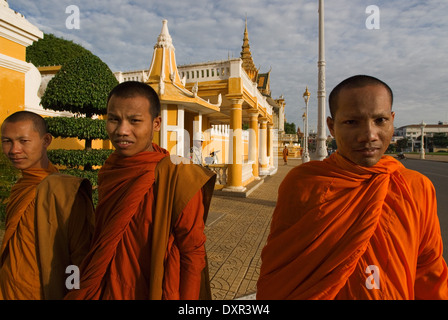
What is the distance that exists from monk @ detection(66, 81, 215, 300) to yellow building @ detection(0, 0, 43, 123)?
16.3 feet

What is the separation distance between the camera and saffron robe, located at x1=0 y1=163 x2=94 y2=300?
58.7 inches

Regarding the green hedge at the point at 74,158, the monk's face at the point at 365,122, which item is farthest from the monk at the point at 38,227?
the green hedge at the point at 74,158

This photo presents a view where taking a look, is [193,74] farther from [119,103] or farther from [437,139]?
[437,139]

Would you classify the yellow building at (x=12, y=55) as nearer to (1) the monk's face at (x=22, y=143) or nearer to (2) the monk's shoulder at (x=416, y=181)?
(1) the monk's face at (x=22, y=143)

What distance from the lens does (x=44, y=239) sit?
4.91 feet

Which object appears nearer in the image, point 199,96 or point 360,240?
point 360,240

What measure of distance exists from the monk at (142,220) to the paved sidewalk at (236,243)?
2.07 metres

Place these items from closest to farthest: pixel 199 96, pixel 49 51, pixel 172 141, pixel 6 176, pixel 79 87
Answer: pixel 6 176 < pixel 79 87 < pixel 172 141 < pixel 199 96 < pixel 49 51

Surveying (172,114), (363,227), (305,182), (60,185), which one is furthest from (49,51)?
(363,227)

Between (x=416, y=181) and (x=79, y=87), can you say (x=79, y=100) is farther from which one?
(x=416, y=181)

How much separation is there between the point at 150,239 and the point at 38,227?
731 mm

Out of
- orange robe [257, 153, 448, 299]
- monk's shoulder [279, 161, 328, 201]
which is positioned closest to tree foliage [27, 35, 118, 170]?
monk's shoulder [279, 161, 328, 201]

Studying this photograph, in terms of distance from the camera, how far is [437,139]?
7456 cm

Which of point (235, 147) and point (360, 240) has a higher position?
point (235, 147)
